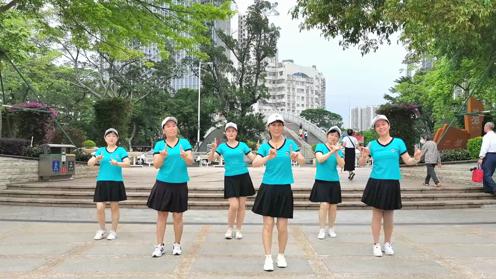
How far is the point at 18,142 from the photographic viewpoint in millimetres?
14047

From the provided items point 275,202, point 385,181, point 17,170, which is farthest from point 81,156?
point 385,181

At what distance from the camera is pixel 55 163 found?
13.8 meters

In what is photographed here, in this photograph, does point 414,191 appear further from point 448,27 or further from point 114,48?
point 114,48

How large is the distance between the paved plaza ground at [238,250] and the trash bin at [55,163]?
4664 millimetres

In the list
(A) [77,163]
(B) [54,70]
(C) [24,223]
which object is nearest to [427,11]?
(C) [24,223]

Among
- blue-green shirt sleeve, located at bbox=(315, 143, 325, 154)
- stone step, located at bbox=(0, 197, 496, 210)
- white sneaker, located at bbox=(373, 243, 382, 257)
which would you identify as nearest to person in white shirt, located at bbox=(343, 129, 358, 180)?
stone step, located at bbox=(0, 197, 496, 210)

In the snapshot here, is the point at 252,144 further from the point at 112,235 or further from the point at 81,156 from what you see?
the point at 112,235

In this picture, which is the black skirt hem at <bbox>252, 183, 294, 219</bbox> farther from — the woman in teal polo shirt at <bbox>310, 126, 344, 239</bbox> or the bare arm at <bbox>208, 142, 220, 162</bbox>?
the woman in teal polo shirt at <bbox>310, 126, 344, 239</bbox>

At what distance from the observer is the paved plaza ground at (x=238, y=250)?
4.92 metres

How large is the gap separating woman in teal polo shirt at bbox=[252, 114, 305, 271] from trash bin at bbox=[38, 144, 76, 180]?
10337 mm

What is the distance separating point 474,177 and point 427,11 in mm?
4724

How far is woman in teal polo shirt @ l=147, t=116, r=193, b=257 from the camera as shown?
561 cm

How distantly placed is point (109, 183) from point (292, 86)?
420ft

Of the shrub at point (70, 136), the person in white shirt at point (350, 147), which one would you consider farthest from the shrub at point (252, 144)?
the person in white shirt at point (350, 147)
